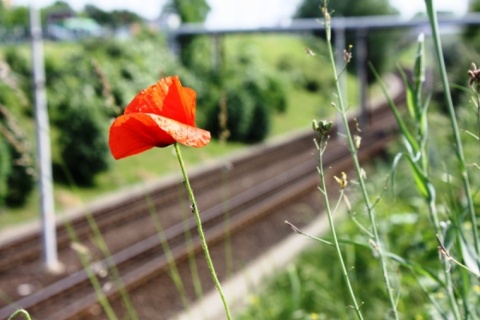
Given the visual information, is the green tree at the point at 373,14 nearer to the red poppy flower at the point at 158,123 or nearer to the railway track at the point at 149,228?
the railway track at the point at 149,228

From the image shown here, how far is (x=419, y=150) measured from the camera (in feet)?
6.13

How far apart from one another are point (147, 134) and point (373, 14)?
173 feet

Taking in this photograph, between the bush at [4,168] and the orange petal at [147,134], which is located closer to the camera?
the orange petal at [147,134]

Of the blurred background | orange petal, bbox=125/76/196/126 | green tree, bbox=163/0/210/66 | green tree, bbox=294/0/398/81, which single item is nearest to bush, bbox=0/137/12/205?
the blurred background

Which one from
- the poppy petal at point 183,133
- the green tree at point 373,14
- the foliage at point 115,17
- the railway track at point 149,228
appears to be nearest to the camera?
the poppy petal at point 183,133

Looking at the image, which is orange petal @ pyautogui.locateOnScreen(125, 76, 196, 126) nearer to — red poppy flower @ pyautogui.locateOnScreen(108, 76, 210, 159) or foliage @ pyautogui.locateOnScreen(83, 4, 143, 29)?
red poppy flower @ pyautogui.locateOnScreen(108, 76, 210, 159)

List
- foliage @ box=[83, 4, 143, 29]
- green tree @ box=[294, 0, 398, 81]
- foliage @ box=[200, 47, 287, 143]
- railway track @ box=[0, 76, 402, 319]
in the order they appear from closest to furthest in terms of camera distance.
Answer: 1. railway track @ box=[0, 76, 402, 319]
2. foliage @ box=[200, 47, 287, 143]
3. foliage @ box=[83, 4, 143, 29]
4. green tree @ box=[294, 0, 398, 81]

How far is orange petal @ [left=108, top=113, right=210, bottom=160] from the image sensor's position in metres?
1.24

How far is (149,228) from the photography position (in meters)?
12.4

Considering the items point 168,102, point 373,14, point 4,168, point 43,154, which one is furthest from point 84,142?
point 373,14

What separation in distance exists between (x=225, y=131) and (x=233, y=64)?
26967 mm

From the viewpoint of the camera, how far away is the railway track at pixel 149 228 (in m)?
8.82

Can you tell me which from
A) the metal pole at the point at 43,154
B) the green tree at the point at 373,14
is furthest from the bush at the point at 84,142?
the green tree at the point at 373,14

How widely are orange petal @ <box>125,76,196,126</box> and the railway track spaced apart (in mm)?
3790
